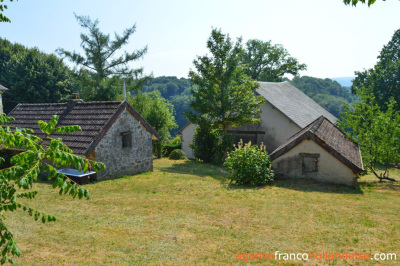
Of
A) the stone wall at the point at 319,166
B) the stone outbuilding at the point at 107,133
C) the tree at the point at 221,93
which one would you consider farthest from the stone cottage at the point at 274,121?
the stone wall at the point at 319,166

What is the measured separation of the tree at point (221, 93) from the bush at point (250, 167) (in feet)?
28.1

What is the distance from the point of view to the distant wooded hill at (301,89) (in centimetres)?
7862

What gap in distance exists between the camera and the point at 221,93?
22922 millimetres

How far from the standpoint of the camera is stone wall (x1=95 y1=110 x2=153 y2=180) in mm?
15102

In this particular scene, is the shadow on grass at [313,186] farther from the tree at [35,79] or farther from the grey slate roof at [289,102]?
the tree at [35,79]

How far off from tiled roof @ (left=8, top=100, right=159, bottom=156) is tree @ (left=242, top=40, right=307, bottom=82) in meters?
34.2

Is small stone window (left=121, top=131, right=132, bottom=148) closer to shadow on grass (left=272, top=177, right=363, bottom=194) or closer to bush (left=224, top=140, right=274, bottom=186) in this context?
bush (left=224, top=140, right=274, bottom=186)

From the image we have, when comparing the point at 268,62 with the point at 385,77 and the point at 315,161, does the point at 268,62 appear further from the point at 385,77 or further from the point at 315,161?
the point at 315,161

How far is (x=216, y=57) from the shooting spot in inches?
917

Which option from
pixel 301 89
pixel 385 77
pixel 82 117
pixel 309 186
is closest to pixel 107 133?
Result: pixel 82 117

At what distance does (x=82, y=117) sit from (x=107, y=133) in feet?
7.53

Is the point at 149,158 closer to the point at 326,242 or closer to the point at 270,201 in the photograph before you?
the point at 270,201

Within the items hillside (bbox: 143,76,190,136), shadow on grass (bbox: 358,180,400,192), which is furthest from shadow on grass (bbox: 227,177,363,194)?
hillside (bbox: 143,76,190,136)

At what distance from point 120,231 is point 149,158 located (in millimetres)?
10284
